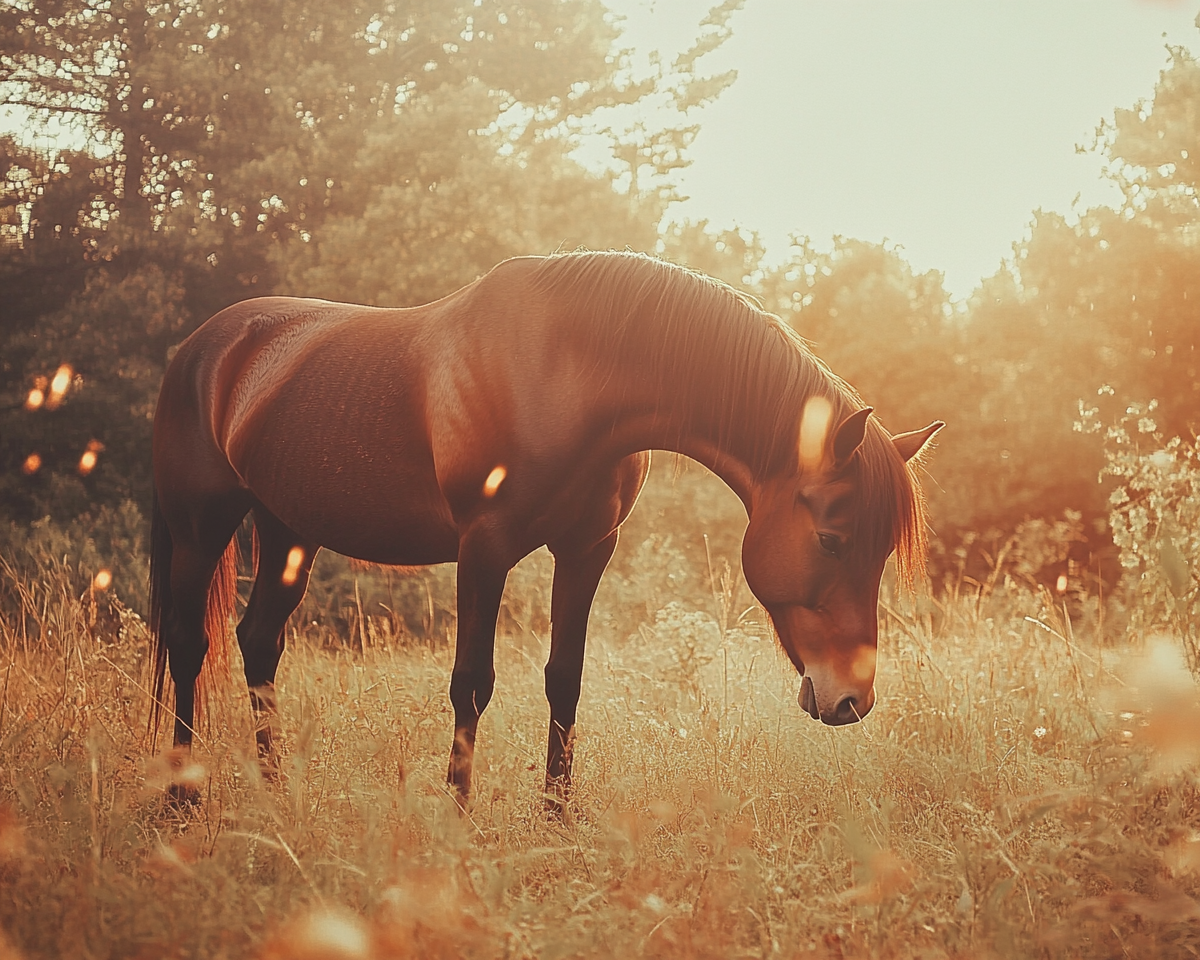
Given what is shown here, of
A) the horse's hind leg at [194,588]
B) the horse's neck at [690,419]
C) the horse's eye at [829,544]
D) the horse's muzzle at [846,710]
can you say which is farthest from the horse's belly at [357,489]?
the horse's muzzle at [846,710]

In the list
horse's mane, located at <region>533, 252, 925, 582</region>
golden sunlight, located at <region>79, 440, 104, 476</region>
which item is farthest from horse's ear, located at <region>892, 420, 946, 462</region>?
golden sunlight, located at <region>79, 440, 104, 476</region>

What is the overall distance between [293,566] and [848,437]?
2938mm

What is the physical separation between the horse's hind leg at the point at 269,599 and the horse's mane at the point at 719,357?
205 centimetres

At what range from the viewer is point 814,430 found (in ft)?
10.3

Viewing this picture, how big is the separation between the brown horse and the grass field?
1.42ft

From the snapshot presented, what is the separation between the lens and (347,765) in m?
3.52

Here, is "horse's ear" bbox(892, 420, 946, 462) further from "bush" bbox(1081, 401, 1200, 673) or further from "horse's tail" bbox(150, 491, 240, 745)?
"horse's tail" bbox(150, 491, 240, 745)

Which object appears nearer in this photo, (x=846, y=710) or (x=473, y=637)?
(x=846, y=710)

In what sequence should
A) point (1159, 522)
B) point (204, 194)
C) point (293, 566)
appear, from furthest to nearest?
point (204, 194)
point (293, 566)
point (1159, 522)

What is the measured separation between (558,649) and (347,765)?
0.89 meters

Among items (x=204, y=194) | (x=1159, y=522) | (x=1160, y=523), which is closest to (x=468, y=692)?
(x=1160, y=523)

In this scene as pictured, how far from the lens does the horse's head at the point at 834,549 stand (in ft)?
10.1

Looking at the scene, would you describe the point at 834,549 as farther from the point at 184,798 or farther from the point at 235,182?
the point at 235,182

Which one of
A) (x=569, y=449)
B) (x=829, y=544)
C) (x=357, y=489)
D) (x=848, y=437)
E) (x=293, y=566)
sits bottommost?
(x=293, y=566)
